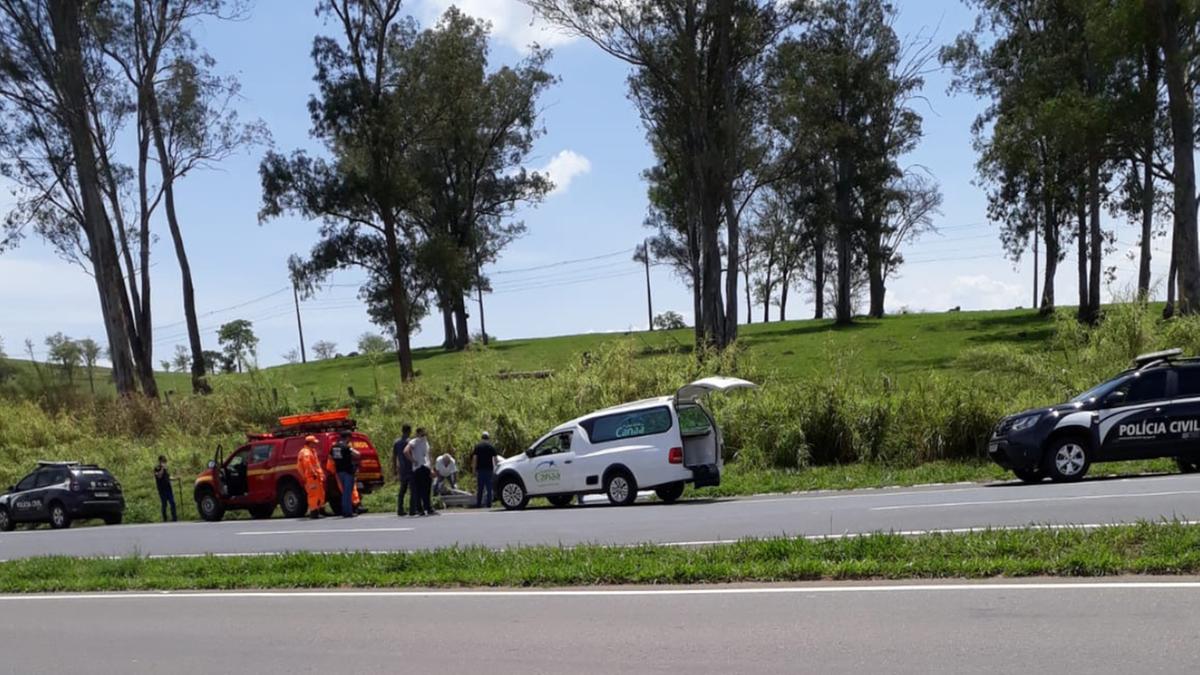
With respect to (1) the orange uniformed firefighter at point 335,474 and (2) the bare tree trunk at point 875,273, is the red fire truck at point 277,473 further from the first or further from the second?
(2) the bare tree trunk at point 875,273

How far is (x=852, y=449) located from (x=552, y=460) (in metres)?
7.34

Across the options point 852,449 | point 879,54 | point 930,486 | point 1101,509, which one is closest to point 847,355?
point 852,449

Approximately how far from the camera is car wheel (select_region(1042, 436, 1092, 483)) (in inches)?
707

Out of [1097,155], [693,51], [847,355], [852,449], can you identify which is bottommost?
[852,449]

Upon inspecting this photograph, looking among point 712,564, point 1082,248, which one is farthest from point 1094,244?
point 712,564

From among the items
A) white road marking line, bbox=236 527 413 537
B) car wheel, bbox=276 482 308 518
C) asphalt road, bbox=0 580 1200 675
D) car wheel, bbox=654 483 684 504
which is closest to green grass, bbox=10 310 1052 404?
car wheel, bbox=654 483 684 504

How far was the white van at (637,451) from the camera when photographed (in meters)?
19.9

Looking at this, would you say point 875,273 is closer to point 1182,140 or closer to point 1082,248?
point 1082,248

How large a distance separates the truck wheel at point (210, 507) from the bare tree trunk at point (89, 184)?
64.6ft

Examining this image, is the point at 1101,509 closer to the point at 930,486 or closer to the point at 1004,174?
the point at 930,486

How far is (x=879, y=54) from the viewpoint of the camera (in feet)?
179

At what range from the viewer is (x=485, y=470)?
22.6 metres

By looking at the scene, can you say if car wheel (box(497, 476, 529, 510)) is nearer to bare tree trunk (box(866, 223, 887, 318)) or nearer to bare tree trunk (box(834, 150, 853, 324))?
bare tree trunk (box(834, 150, 853, 324))

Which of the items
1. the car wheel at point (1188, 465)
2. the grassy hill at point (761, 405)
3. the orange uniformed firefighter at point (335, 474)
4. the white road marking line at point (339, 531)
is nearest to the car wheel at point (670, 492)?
the grassy hill at point (761, 405)
